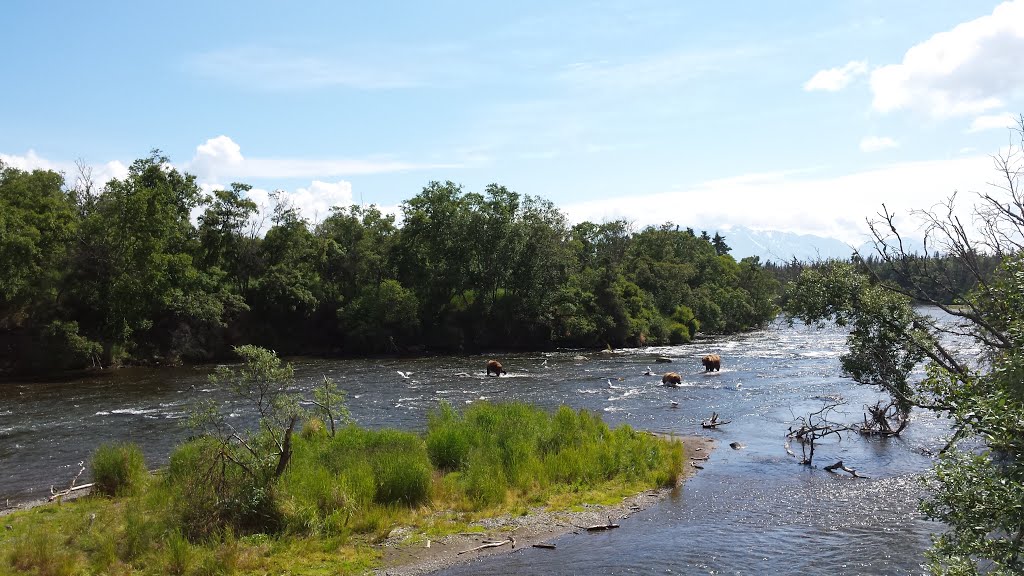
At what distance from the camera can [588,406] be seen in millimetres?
29891

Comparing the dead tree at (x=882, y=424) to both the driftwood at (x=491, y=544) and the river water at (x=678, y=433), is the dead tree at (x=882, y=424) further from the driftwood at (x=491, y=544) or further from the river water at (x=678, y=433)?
the driftwood at (x=491, y=544)

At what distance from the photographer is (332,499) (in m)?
14.2

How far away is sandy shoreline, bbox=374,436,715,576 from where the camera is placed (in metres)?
12.8

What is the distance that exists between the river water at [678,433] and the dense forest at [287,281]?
551 cm

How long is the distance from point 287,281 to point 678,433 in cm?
4164

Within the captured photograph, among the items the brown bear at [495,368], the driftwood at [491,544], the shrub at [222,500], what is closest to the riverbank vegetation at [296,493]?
the shrub at [222,500]

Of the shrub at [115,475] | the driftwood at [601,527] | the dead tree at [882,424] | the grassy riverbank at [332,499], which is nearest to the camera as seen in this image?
the grassy riverbank at [332,499]

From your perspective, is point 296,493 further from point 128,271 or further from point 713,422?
point 128,271

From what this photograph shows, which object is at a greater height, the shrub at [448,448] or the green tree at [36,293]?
the green tree at [36,293]

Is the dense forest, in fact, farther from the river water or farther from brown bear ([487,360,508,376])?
brown bear ([487,360,508,376])

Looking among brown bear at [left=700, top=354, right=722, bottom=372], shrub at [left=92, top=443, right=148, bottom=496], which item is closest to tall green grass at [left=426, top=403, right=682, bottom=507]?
shrub at [left=92, top=443, right=148, bottom=496]

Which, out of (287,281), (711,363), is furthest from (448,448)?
(287,281)

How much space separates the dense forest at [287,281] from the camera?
4450 cm

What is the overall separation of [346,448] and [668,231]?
8323cm
